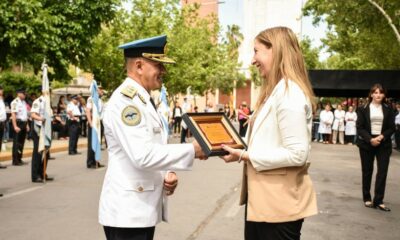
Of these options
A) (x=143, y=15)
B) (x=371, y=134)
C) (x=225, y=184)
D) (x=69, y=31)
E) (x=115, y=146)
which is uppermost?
(x=143, y=15)

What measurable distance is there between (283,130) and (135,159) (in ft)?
2.85

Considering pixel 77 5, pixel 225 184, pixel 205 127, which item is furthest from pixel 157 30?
pixel 205 127

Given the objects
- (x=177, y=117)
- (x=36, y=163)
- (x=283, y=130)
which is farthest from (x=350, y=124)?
(x=283, y=130)

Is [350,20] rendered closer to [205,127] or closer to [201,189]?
[201,189]

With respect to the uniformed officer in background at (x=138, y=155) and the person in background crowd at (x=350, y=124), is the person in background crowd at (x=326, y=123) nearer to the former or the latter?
the person in background crowd at (x=350, y=124)

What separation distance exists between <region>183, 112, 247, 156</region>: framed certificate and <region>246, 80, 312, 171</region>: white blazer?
Answer: 14cm

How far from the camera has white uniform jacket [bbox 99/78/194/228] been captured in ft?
8.52

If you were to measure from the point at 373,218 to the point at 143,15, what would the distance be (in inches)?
897

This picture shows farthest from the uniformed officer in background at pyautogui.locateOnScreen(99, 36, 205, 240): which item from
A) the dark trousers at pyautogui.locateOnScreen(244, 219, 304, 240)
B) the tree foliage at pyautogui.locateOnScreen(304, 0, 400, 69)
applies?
the tree foliage at pyautogui.locateOnScreen(304, 0, 400, 69)

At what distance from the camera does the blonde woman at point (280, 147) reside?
279 cm

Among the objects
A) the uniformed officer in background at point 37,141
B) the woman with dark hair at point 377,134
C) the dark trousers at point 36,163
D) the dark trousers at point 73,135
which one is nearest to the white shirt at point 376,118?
the woman with dark hair at point 377,134

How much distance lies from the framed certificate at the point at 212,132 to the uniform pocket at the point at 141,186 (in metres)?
0.36

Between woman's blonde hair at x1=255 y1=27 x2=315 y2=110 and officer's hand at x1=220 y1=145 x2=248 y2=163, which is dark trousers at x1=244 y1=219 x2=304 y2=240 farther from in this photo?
woman's blonde hair at x1=255 y1=27 x2=315 y2=110

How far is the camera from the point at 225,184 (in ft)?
31.8
